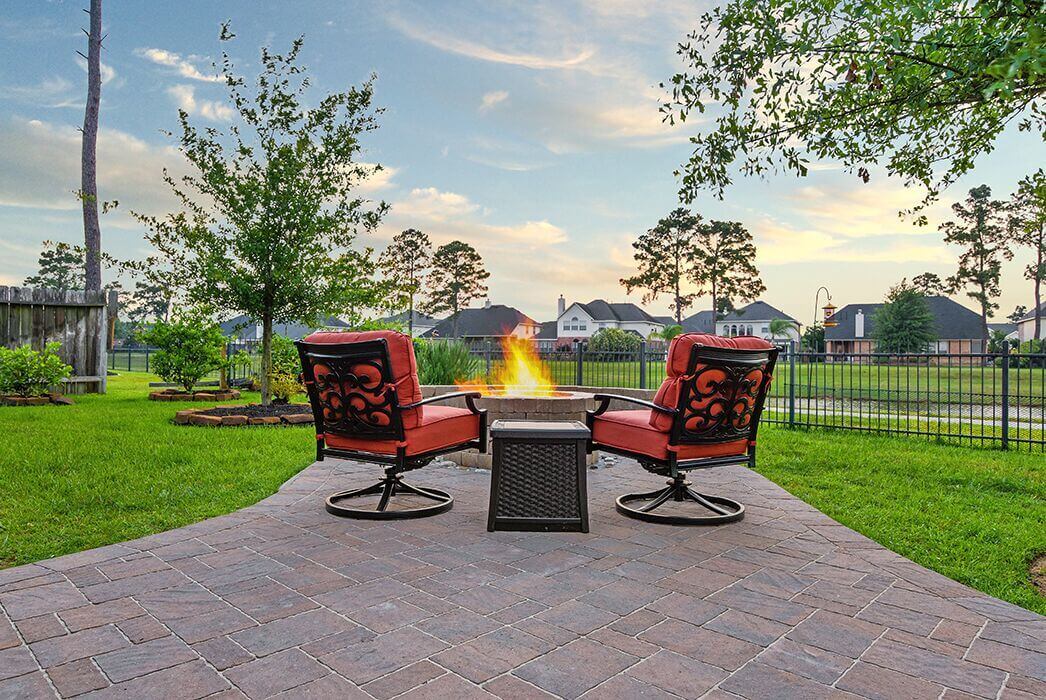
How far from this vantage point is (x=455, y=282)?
51.0 meters

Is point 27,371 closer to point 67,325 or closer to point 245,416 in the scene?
point 67,325

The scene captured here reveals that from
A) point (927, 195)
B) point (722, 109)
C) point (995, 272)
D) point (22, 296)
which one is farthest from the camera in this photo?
point (995, 272)

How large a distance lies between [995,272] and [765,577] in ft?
165

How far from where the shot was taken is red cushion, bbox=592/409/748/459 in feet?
14.0

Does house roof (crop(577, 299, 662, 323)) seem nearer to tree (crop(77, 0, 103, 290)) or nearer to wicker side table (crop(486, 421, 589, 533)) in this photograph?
tree (crop(77, 0, 103, 290))

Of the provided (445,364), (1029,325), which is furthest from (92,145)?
(1029,325)

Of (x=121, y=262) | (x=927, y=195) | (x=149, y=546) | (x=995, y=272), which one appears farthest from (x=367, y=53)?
(x=995, y=272)

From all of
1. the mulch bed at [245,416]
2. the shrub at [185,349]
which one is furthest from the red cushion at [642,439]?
the shrub at [185,349]

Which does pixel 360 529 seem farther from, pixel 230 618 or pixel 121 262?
pixel 121 262

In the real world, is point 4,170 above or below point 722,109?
above

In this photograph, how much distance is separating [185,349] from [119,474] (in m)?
7.78

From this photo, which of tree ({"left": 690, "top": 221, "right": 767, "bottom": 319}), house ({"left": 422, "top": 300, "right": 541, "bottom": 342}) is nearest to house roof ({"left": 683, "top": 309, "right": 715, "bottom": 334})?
house ({"left": 422, "top": 300, "right": 541, "bottom": 342})

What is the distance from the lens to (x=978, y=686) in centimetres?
220

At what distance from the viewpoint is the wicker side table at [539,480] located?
399cm
